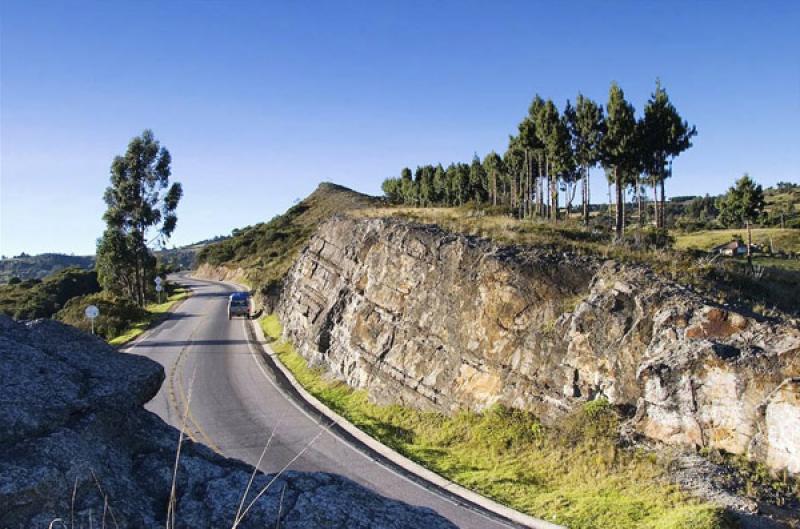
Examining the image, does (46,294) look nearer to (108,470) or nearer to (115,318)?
(115,318)

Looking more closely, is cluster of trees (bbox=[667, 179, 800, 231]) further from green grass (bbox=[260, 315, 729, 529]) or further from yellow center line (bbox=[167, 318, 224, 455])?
yellow center line (bbox=[167, 318, 224, 455])

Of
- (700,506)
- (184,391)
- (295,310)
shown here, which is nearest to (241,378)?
(184,391)

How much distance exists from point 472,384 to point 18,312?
5795 centimetres

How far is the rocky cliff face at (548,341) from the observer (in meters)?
11.9

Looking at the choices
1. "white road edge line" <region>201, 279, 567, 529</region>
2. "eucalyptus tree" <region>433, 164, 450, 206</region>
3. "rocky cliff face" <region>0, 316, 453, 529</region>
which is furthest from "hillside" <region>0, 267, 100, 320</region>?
"rocky cliff face" <region>0, 316, 453, 529</region>

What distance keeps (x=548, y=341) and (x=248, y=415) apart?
10.6m

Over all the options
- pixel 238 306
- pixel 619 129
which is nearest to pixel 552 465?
pixel 619 129

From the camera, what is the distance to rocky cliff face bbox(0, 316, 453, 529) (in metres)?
4.05

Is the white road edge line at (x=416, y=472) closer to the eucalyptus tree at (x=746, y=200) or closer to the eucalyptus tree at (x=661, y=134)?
the eucalyptus tree at (x=661, y=134)

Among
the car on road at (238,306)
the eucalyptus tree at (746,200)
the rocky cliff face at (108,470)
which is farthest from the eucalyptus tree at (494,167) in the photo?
the rocky cliff face at (108,470)

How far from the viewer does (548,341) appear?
54.4 ft

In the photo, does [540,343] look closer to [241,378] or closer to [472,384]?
[472,384]

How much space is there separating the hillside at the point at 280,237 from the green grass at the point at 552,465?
141 feet

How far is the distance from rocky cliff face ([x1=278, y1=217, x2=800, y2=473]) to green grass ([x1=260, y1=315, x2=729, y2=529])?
2.50 ft
